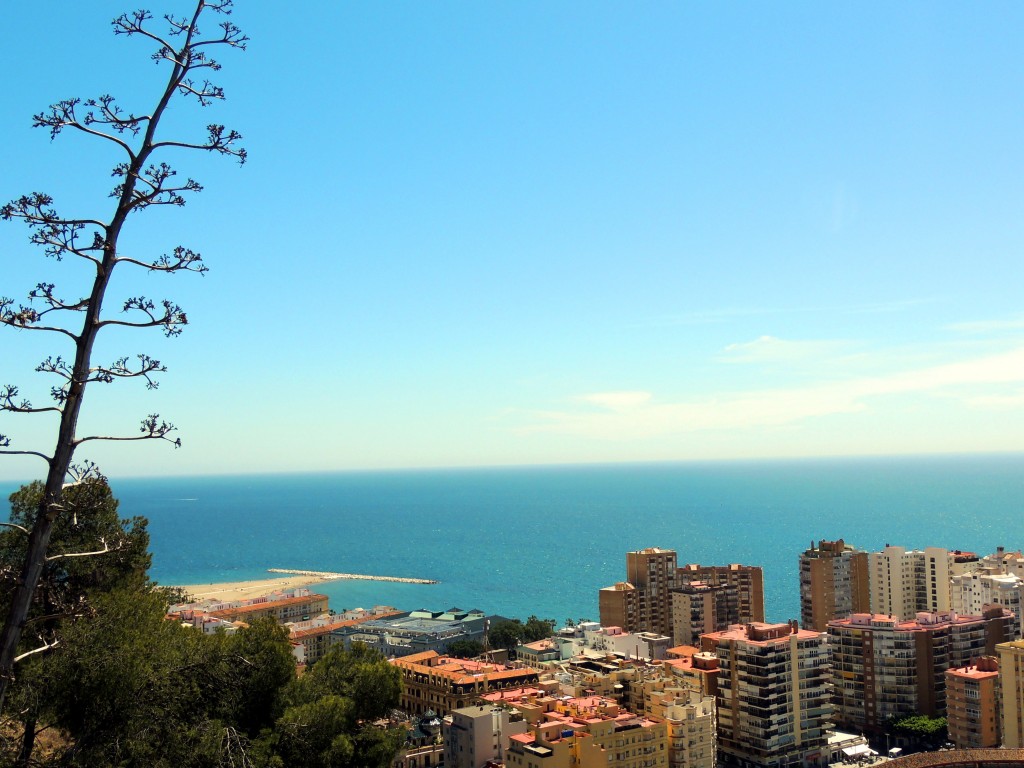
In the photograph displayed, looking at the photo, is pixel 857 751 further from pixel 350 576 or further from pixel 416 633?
pixel 350 576

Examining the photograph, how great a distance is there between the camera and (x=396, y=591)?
2498 inches

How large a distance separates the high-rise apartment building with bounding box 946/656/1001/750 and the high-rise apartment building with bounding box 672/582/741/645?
41.7 ft

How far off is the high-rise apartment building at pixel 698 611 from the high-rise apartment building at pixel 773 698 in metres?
11.4

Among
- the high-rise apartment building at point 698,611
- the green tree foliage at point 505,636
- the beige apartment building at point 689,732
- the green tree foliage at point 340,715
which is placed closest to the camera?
the green tree foliage at point 340,715

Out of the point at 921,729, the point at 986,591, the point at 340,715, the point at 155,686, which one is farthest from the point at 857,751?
the point at 155,686

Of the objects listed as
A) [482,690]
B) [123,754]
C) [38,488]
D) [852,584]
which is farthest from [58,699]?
[852,584]

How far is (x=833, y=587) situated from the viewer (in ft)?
128

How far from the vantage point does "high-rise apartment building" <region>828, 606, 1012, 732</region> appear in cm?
2847

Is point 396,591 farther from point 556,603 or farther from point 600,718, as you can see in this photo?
point 600,718

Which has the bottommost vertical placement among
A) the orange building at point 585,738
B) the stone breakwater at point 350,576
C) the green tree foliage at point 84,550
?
the stone breakwater at point 350,576

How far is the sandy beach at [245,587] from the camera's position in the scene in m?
59.9

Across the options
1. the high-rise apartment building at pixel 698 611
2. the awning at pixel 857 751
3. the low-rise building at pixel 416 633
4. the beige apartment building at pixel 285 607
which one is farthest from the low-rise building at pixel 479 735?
the beige apartment building at pixel 285 607

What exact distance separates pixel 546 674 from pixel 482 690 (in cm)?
211

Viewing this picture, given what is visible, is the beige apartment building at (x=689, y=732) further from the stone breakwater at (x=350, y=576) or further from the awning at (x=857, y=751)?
the stone breakwater at (x=350, y=576)
